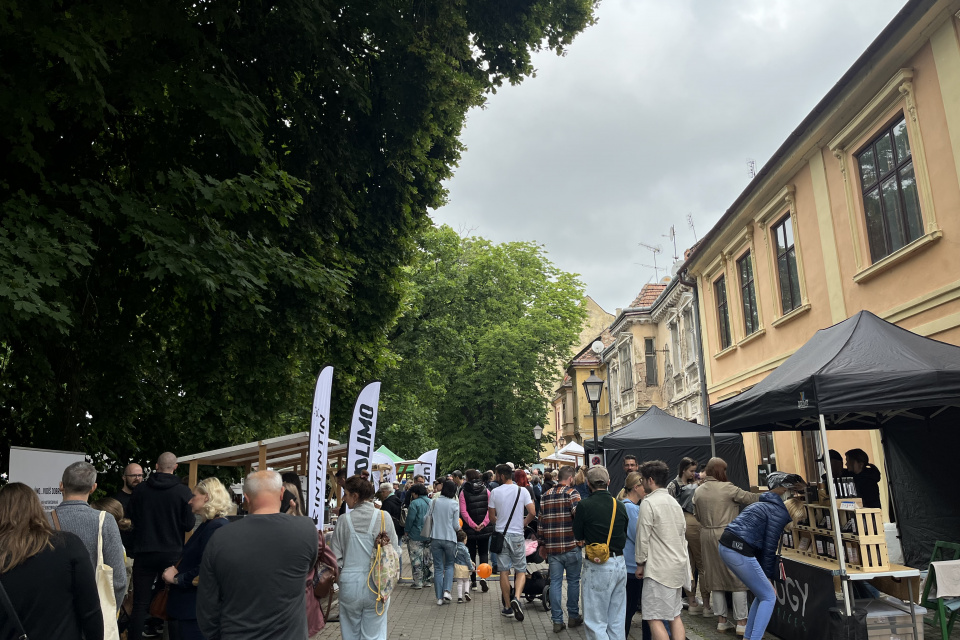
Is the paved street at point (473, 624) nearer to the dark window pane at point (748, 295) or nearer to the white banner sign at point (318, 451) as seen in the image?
the white banner sign at point (318, 451)

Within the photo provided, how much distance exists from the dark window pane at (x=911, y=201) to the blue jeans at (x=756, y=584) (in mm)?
6379

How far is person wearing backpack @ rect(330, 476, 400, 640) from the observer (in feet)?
20.4

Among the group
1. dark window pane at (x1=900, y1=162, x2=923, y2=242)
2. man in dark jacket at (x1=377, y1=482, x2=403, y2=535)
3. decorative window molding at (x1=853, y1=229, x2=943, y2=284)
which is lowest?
man in dark jacket at (x1=377, y1=482, x2=403, y2=535)

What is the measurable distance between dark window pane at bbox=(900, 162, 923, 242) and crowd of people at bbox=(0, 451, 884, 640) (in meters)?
4.11

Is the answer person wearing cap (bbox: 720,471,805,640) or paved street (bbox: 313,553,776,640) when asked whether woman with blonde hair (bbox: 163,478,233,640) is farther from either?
person wearing cap (bbox: 720,471,805,640)

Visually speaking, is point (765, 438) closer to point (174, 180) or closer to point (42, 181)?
point (174, 180)

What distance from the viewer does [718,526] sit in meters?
8.36

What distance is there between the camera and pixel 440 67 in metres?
10.5

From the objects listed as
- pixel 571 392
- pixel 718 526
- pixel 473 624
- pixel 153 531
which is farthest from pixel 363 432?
pixel 571 392

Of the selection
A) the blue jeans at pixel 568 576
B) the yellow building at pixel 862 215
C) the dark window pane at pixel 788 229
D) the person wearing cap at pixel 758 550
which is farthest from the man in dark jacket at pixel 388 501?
the dark window pane at pixel 788 229

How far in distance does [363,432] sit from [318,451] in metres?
1.19

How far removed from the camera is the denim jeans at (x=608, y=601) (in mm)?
7273

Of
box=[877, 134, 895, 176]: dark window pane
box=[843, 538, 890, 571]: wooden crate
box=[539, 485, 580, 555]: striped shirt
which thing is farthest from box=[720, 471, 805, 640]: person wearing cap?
box=[877, 134, 895, 176]: dark window pane

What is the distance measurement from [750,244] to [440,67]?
398 inches
